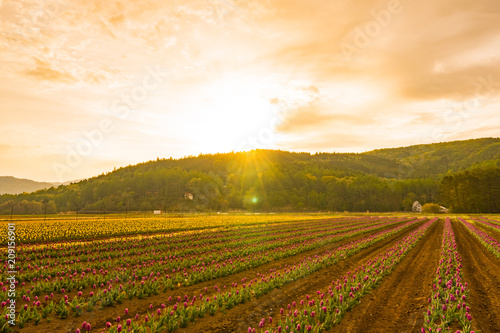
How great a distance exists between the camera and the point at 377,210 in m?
145

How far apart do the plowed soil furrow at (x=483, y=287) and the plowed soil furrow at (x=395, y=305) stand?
1398mm

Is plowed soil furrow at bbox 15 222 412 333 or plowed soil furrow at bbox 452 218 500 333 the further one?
plowed soil furrow at bbox 452 218 500 333

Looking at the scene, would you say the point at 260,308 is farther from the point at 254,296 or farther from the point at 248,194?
the point at 248,194

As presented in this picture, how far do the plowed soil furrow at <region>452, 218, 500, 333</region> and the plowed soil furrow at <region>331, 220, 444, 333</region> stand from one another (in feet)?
4.59

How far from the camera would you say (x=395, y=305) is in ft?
31.6

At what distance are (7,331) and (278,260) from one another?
13.5 metres

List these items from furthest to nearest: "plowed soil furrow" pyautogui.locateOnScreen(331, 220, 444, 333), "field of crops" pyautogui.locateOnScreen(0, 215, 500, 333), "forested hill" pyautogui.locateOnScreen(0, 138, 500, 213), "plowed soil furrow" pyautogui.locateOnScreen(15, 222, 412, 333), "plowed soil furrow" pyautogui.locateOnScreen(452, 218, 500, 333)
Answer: "forested hill" pyautogui.locateOnScreen(0, 138, 500, 213)
"plowed soil furrow" pyautogui.locateOnScreen(452, 218, 500, 333)
"plowed soil furrow" pyautogui.locateOnScreen(331, 220, 444, 333)
"field of crops" pyautogui.locateOnScreen(0, 215, 500, 333)
"plowed soil furrow" pyautogui.locateOnScreen(15, 222, 412, 333)

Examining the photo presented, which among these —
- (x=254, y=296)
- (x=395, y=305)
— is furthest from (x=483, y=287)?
(x=254, y=296)

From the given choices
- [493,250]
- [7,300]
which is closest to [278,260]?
[7,300]

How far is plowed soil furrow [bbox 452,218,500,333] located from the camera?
8289 mm

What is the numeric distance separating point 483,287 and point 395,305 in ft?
17.7

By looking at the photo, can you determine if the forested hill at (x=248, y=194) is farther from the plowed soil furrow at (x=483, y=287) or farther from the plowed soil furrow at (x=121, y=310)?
the plowed soil furrow at (x=121, y=310)

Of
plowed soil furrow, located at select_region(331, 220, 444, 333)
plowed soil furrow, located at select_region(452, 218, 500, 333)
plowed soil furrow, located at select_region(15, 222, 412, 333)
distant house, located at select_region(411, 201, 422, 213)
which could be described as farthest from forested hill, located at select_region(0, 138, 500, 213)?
plowed soil furrow, located at select_region(15, 222, 412, 333)

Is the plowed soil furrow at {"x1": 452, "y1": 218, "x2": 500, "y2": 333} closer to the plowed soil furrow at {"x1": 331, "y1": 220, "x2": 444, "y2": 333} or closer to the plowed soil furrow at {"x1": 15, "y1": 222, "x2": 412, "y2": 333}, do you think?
the plowed soil furrow at {"x1": 331, "y1": 220, "x2": 444, "y2": 333}
